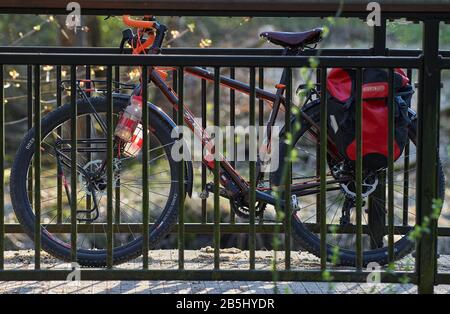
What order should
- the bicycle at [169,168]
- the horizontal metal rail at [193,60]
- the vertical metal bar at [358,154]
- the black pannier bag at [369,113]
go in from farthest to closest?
the black pannier bag at [369,113]
the bicycle at [169,168]
the vertical metal bar at [358,154]
the horizontal metal rail at [193,60]

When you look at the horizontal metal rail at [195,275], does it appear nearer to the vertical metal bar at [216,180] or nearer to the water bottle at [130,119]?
the vertical metal bar at [216,180]

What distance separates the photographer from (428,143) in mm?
4297

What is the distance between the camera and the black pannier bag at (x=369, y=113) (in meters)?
4.93

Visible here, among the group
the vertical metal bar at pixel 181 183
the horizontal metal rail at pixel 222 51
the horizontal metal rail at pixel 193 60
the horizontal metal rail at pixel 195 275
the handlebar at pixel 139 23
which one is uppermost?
the handlebar at pixel 139 23

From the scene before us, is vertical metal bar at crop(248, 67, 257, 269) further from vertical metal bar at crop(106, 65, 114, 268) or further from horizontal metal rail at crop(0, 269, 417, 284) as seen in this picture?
vertical metal bar at crop(106, 65, 114, 268)

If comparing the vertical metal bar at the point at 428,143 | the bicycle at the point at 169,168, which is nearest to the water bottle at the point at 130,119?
the bicycle at the point at 169,168

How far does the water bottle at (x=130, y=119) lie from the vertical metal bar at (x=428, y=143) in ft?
4.19

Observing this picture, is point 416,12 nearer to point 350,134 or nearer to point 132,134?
point 350,134

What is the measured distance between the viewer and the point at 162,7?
4707 millimetres

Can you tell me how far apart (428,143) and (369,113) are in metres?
0.67

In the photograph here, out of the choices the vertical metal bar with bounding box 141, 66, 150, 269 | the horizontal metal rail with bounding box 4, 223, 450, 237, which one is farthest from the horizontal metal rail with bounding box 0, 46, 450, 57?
the vertical metal bar with bounding box 141, 66, 150, 269

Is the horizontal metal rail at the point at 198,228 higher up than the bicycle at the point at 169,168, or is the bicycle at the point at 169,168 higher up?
the bicycle at the point at 169,168

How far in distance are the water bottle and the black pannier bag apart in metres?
0.89
